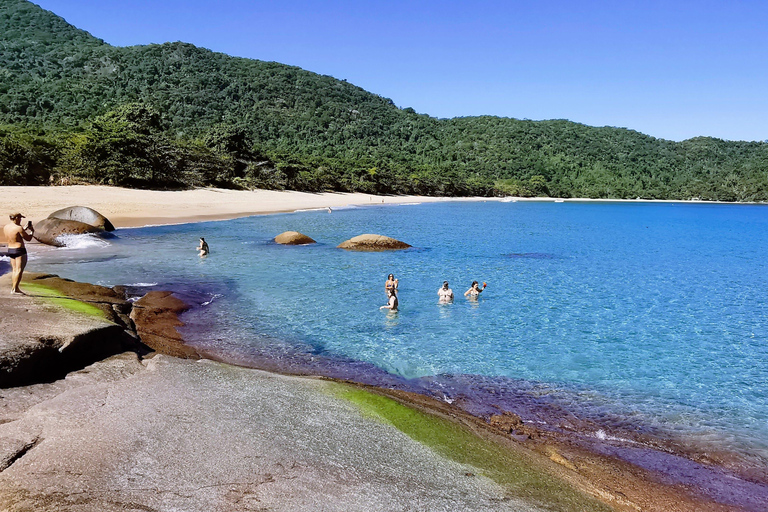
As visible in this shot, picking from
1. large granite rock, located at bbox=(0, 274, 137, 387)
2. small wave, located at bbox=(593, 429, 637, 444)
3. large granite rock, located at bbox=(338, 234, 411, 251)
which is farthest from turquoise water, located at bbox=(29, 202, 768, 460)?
large granite rock, located at bbox=(0, 274, 137, 387)

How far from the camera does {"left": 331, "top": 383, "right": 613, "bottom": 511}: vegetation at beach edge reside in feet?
17.5

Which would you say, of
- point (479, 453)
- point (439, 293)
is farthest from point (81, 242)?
point (479, 453)

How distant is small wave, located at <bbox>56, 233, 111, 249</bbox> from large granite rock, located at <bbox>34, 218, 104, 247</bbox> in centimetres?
5

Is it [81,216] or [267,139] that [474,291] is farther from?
[267,139]

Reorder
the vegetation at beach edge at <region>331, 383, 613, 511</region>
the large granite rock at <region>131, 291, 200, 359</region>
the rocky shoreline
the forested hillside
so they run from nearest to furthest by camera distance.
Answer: the rocky shoreline → the vegetation at beach edge at <region>331, 383, 613, 511</region> → the large granite rock at <region>131, 291, 200, 359</region> → the forested hillside

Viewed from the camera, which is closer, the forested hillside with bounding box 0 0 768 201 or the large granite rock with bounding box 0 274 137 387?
the large granite rock with bounding box 0 274 137 387

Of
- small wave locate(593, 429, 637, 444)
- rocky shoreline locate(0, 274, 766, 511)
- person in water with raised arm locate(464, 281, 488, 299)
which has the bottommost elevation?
small wave locate(593, 429, 637, 444)

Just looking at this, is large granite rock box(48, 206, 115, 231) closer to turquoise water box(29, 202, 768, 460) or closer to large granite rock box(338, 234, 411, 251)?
turquoise water box(29, 202, 768, 460)

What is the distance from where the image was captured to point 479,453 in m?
6.18

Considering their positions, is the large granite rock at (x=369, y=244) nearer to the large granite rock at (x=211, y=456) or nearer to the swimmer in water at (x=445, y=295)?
the swimmer in water at (x=445, y=295)

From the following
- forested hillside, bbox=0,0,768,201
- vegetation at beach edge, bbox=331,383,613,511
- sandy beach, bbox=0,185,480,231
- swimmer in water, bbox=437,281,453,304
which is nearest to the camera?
vegetation at beach edge, bbox=331,383,613,511

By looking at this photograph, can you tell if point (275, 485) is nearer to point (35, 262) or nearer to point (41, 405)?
point (41, 405)

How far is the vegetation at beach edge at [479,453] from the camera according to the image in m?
5.34

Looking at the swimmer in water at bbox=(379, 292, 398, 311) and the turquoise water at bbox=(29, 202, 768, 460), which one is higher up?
the swimmer in water at bbox=(379, 292, 398, 311)
